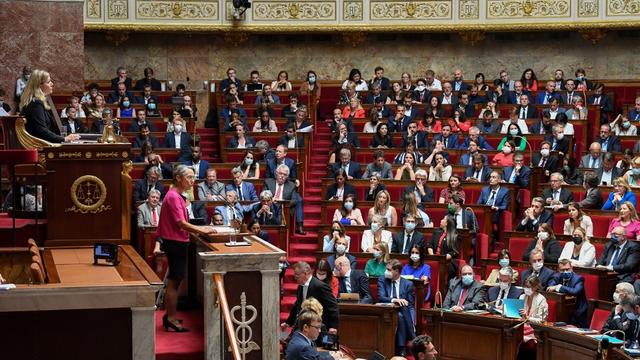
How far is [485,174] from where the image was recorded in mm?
12008

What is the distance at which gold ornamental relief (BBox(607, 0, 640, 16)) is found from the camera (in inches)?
655

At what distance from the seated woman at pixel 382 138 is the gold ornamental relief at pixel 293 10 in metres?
4.70

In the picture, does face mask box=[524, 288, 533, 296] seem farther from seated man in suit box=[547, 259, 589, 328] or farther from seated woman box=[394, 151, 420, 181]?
seated woman box=[394, 151, 420, 181]

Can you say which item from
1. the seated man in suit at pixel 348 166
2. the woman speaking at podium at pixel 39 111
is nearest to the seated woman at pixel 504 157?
the seated man in suit at pixel 348 166

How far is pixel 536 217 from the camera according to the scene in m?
10.7

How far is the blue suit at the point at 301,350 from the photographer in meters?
5.98

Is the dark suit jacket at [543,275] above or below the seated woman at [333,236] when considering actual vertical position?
below

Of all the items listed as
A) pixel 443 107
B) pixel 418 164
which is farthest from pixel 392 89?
pixel 418 164

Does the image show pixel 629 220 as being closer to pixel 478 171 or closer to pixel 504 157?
pixel 478 171

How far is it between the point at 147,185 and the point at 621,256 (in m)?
4.64

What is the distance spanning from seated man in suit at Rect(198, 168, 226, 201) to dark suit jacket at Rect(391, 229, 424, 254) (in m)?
1.90

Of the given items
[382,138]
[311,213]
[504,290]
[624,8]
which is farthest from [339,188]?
[624,8]

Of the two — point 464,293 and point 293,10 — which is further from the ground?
point 293,10

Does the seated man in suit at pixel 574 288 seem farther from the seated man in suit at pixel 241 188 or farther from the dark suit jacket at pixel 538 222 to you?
the seated man in suit at pixel 241 188
